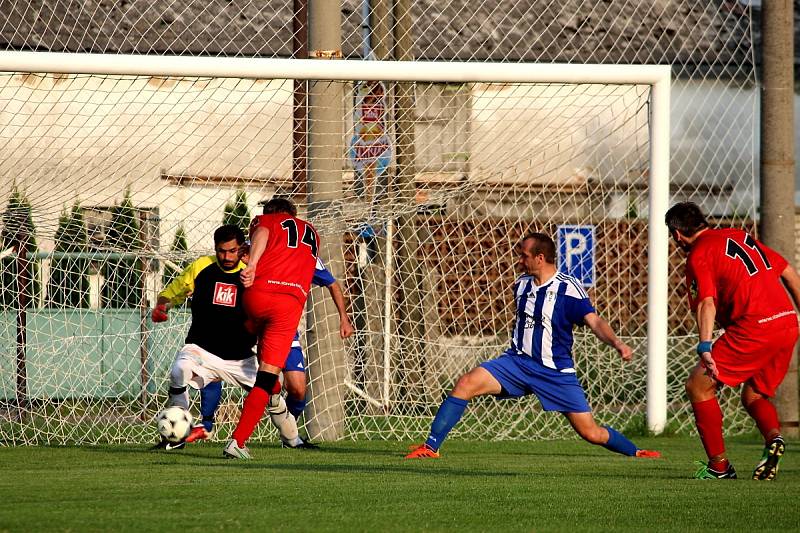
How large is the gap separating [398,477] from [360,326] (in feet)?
Answer: 16.7

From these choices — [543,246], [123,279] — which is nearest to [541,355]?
[543,246]

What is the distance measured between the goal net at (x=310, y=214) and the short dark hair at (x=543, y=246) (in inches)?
82.8

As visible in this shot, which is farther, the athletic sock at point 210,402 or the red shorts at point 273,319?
the athletic sock at point 210,402

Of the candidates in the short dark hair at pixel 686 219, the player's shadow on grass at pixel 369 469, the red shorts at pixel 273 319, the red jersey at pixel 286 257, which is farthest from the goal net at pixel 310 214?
the short dark hair at pixel 686 219

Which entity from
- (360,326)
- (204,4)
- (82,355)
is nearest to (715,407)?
(360,326)

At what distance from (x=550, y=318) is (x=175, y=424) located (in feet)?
8.63

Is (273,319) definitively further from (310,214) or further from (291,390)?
(310,214)

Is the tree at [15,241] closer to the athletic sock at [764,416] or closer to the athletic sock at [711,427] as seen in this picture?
the athletic sock at [711,427]

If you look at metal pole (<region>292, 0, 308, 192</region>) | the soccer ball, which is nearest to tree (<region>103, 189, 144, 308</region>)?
metal pole (<region>292, 0, 308, 192</region>)

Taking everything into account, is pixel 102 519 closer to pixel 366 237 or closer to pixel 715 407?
pixel 715 407

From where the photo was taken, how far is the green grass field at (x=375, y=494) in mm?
5238

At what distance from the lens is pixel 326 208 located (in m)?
10.2

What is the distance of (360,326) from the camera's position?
12.1m

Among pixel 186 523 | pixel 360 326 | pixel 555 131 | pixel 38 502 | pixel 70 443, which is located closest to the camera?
pixel 186 523
